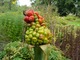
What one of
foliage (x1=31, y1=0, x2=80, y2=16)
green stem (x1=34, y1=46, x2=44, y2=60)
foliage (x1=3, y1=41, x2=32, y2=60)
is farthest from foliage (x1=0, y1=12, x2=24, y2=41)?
foliage (x1=31, y1=0, x2=80, y2=16)

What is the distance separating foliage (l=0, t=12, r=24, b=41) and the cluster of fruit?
4.40m

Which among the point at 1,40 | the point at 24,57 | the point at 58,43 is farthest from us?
the point at 1,40

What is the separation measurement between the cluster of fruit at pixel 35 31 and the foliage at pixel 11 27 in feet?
14.4

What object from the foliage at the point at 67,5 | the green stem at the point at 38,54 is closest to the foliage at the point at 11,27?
the green stem at the point at 38,54

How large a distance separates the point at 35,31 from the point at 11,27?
16.9 ft

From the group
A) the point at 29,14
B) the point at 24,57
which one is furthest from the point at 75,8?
the point at 29,14

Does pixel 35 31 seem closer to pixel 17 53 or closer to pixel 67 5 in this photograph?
pixel 17 53

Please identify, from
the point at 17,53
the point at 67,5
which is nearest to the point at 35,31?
the point at 17,53

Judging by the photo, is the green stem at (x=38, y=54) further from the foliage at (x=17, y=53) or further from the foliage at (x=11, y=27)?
the foliage at (x=11, y=27)

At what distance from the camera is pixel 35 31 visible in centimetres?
153

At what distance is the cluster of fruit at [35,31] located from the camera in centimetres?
151

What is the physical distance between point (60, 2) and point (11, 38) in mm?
29815

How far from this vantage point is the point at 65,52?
15.9 ft

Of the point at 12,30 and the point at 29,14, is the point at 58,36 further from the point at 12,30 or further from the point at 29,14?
the point at 29,14
